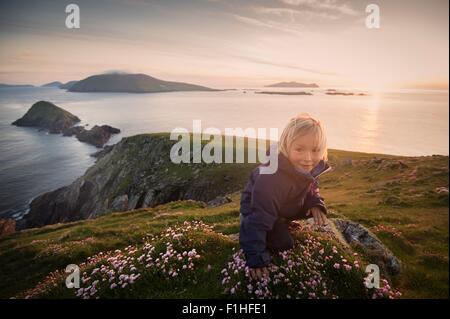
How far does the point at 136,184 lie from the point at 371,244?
210 ft

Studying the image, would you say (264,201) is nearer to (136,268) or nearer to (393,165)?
(136,268)

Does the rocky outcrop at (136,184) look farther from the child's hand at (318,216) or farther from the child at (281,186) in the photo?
the child at (281,186)

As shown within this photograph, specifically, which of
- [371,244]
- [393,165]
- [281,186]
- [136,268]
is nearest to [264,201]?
[281,186]

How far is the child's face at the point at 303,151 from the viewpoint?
6.40m

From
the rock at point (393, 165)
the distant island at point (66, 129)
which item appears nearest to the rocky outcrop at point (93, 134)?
the distant island at point (66, 129)

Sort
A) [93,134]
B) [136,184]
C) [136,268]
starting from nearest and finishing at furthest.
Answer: [136,268] → [136,184] → [93,134]

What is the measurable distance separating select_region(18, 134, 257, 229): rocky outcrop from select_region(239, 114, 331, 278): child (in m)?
42.7

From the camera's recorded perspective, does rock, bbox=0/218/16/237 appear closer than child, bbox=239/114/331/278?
Answer: No

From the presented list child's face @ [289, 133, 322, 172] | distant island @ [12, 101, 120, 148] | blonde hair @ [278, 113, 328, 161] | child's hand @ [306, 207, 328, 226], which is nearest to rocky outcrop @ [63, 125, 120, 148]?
distant island @ [12, 101, 120, 148]

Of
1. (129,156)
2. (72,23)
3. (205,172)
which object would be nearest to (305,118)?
(72,23)

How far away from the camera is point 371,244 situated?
10.5 m

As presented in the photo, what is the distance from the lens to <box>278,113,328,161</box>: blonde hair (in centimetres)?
635

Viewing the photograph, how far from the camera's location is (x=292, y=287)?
682 cm

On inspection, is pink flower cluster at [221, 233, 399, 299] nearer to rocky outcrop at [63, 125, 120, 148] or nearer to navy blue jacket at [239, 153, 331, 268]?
navy blue jacket at [239, 153, 331, 268]
